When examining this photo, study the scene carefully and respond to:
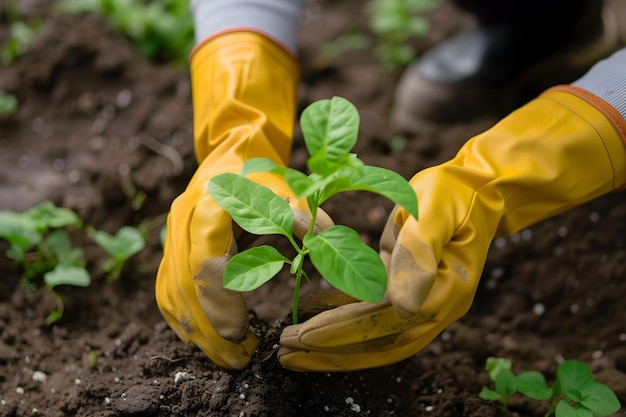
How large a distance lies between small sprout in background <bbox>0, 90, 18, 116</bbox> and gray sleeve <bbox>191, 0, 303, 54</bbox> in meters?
0.84

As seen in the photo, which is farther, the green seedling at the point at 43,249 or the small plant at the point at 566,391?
the green seedling at the point at 43,249

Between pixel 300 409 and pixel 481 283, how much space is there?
0.75m

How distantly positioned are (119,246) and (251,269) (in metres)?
0.74

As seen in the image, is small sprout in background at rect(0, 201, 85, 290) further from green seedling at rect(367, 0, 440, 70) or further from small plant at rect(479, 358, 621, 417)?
green seedling at rect(367, 0, 440, 70)

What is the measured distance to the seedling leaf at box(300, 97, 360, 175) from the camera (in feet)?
3.76

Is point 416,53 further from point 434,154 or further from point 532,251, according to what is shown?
point 532,251

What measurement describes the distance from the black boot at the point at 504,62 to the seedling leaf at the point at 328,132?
1162 mm

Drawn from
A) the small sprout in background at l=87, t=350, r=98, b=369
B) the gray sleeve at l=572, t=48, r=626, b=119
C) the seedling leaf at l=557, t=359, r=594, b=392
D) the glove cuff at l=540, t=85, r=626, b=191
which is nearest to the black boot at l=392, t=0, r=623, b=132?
the gray sleeve at l=572, t=48, r=626, b=119

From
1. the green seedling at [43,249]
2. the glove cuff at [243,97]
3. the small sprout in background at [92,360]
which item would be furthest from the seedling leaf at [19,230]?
the glove cuff at [243,97]

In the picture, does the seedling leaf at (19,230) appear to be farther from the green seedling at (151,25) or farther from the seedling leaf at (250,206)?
the green seedling at (151,25)

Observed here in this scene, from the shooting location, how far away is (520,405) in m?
1.54

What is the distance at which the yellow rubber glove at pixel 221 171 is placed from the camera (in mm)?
1281

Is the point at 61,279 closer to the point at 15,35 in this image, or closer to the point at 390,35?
the point at 15,35

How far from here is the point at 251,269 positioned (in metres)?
1.15
